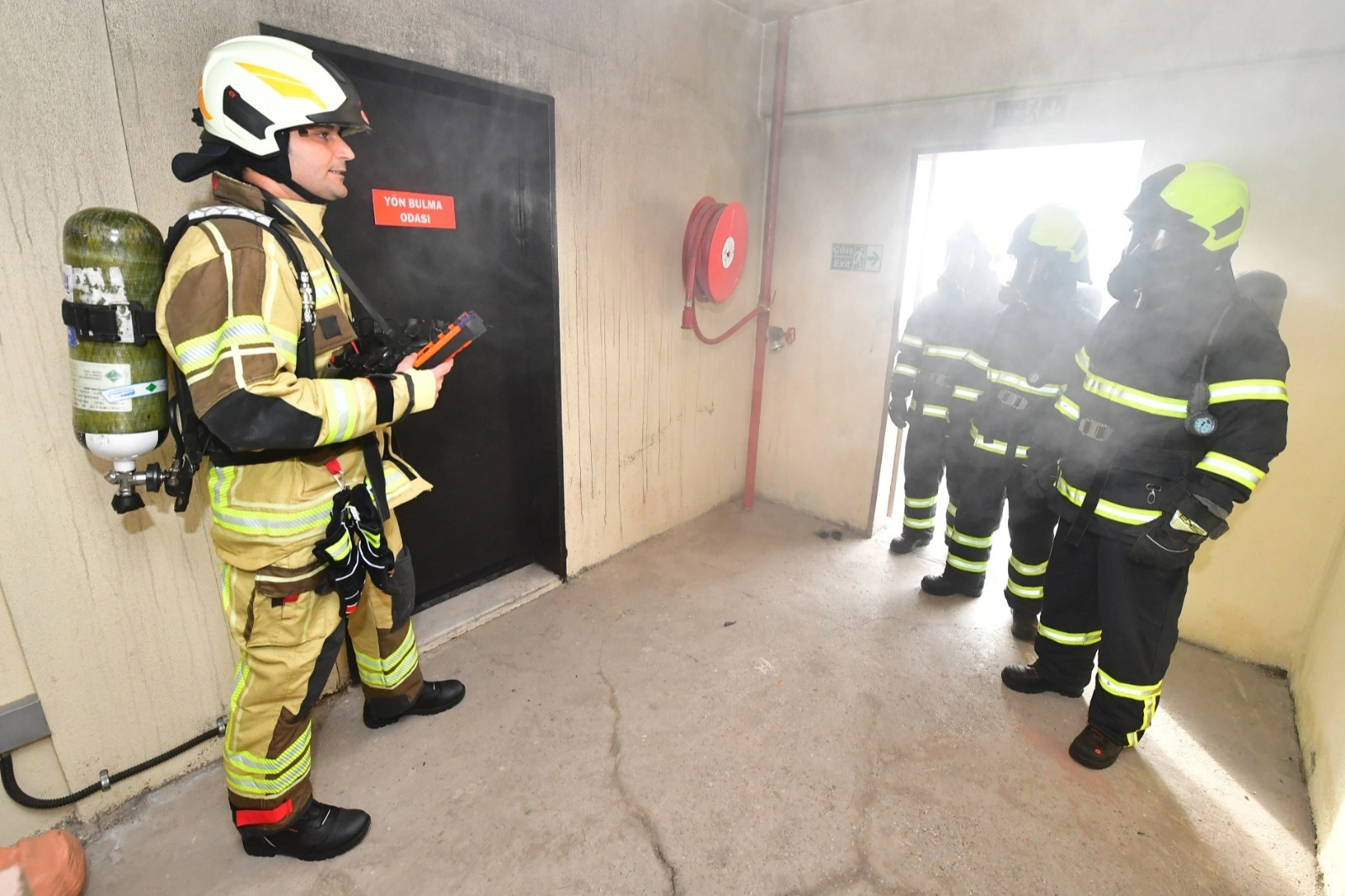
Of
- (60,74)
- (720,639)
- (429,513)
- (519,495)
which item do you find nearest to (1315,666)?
(720,639)

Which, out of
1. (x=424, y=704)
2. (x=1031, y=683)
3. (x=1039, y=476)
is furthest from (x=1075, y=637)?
(x=424, y=704)

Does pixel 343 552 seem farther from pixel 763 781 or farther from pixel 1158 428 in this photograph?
pixel 1158 428

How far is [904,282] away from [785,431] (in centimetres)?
117

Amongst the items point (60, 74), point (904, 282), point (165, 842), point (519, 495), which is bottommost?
point (165, 842)

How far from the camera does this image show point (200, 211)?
1547 millimetres

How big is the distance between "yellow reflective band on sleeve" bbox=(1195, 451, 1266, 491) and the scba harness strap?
234 centimetres

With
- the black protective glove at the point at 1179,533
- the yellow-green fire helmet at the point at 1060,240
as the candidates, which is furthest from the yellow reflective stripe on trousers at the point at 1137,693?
the yellow-green fire helmet at the point at 1060,240

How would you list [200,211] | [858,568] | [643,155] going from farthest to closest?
[858,568]
[643,155]
[200,211]

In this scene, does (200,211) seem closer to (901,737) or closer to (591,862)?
(591,862)

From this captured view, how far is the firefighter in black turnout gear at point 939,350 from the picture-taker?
10.4 ft

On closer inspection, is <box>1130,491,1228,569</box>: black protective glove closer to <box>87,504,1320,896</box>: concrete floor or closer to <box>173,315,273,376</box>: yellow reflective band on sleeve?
<box>87,504,1320,896</box>: concrete floor

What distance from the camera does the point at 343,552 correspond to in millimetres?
1702

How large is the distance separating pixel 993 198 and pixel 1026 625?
2.81 metres

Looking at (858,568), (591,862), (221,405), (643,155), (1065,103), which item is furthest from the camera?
(858,568)
